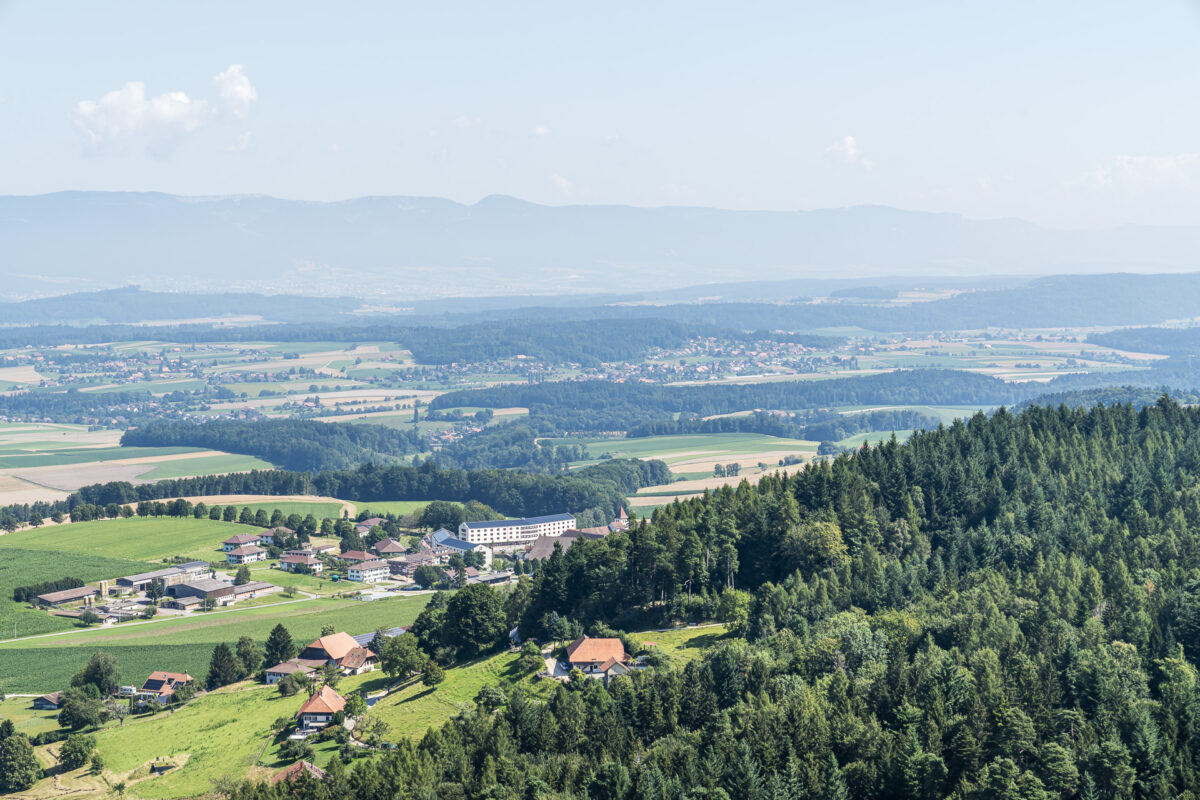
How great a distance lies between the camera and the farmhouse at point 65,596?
352ft

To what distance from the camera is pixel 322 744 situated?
67312 mm

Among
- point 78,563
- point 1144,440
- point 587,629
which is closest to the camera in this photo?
point 587,629

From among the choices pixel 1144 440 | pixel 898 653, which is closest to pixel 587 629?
pixel 898 653

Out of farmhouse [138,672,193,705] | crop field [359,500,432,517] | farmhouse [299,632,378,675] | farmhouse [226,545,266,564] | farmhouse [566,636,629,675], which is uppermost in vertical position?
farmhouse [566,636,629,675]

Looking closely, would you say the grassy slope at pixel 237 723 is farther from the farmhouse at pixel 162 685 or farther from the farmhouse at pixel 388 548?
the farmhouse at pixel 388 548

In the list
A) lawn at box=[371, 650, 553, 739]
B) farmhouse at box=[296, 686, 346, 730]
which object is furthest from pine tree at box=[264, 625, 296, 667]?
farmhouse at box=[296, 686, 346, 730]

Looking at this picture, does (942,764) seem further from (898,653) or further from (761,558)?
(761,558)

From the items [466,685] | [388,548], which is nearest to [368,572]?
[388,548]

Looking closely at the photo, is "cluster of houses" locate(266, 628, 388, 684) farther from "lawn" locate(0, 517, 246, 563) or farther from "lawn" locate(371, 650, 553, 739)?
"lawn" locate(0, 517, 246, 563)

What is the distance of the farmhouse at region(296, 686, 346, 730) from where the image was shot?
69.8 metres

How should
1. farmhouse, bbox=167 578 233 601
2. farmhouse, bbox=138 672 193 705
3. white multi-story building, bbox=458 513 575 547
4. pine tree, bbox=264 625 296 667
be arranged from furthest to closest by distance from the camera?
white multi-story building, bbox=458 513 575 547 < farmhouse, bbox=167 578 233 601 < pine tree, bbox=264 625 296 667 < farmhouse, bbox=138 672 193 705

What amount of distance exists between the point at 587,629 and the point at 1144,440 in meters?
43.2

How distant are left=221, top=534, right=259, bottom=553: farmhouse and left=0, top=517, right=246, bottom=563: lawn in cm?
89

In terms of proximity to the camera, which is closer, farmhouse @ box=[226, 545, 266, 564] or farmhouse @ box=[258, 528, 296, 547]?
farmhouse @ box=[226, 545, 266, 564]
